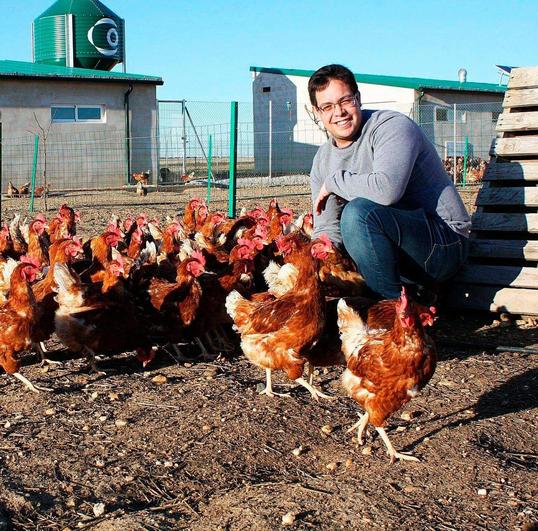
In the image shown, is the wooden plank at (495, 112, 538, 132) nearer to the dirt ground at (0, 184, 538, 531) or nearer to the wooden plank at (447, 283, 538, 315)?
the wooden plank at (447, 283, 538, 315)

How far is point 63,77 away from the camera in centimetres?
2125

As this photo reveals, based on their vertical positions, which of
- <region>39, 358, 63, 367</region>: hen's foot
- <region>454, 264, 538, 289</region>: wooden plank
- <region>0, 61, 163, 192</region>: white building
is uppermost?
<region>0, 61, 163, 192</region>: white building

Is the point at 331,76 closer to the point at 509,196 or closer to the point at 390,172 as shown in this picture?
the point at 390,172

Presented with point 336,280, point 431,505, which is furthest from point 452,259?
point 431,505

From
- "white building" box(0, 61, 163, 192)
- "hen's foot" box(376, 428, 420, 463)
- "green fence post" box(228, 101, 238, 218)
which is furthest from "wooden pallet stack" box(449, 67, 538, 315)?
"white building" box(0, 61, 163, 192)

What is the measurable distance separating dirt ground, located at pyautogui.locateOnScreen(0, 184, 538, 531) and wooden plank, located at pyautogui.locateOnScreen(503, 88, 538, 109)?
6.83ft

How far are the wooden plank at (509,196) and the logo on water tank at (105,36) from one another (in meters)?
21.4

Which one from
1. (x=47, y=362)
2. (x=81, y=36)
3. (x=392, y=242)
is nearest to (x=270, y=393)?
(x=392, y=242)

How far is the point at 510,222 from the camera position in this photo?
574 centimetres

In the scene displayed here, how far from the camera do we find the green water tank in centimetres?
2484

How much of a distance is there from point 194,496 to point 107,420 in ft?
3.56

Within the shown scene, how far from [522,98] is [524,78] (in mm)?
172

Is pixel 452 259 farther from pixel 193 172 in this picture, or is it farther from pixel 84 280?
pixel 193 172

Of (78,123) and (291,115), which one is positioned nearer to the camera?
(78,123)
